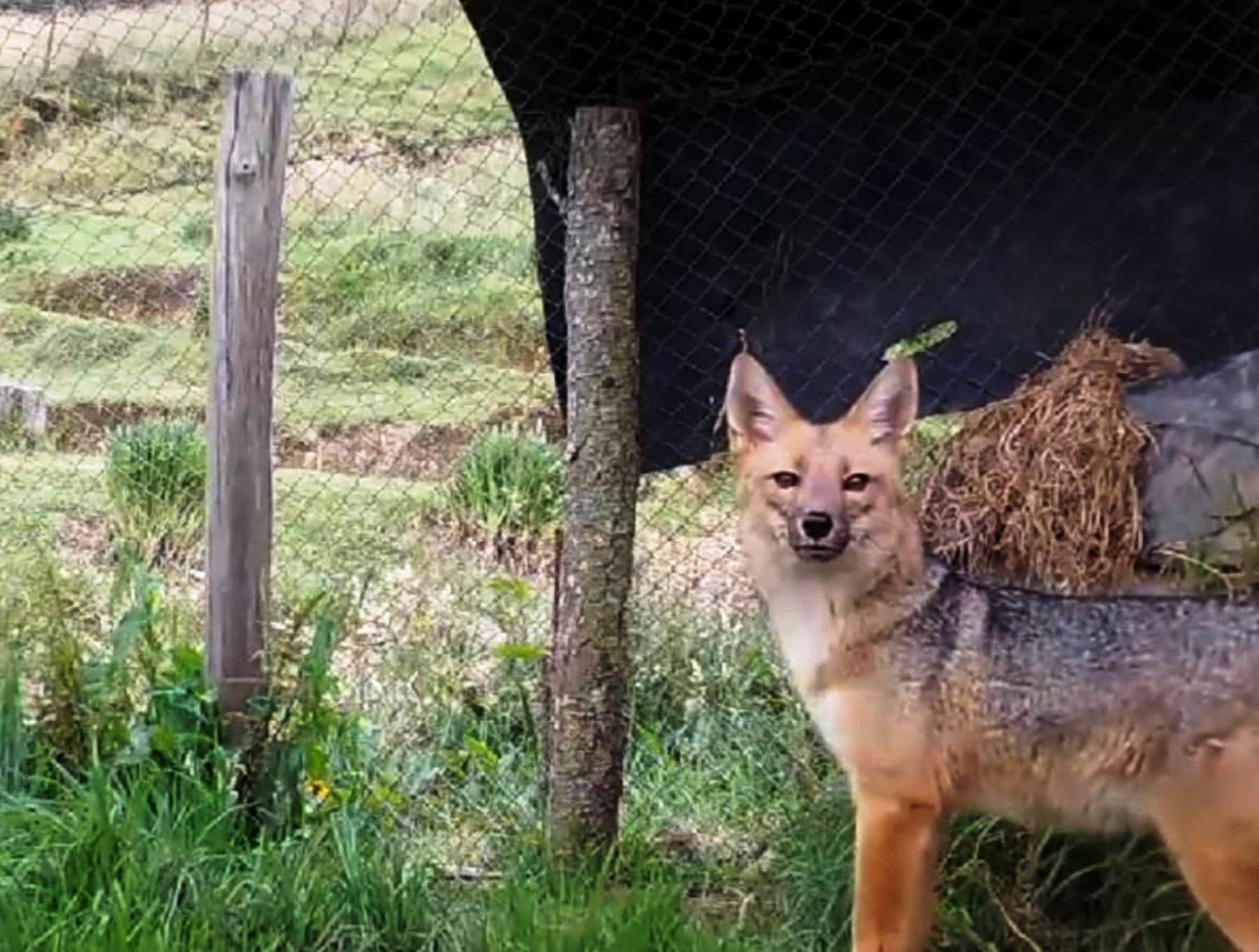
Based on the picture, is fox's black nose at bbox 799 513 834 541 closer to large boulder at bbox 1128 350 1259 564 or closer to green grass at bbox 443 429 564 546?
large boulder at bbox 1128 350 1259 564

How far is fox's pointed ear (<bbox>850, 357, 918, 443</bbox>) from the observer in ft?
15.2

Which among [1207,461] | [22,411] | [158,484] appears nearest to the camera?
[1207,461]

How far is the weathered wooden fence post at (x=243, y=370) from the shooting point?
5141 mm

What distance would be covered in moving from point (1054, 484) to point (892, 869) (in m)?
1.24

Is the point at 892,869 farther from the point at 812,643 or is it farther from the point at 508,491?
the point at 508,491

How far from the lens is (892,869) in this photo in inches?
169

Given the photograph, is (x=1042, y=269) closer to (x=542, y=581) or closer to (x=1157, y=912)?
(x=1157, y=912)

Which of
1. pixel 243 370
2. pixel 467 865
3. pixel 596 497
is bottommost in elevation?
pixel 467 865

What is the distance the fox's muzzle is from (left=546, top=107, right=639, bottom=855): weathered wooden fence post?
0.83 meters

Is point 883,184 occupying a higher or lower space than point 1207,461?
higher

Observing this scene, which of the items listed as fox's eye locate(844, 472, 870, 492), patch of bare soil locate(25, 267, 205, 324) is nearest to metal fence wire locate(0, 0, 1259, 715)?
fox's eye locate(844, 472, 870, 492)

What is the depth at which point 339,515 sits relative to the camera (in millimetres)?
8484

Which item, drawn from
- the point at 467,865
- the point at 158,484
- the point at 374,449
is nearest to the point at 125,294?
the point at 374,449

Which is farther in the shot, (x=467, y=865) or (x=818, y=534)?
(x=467, y=865)
